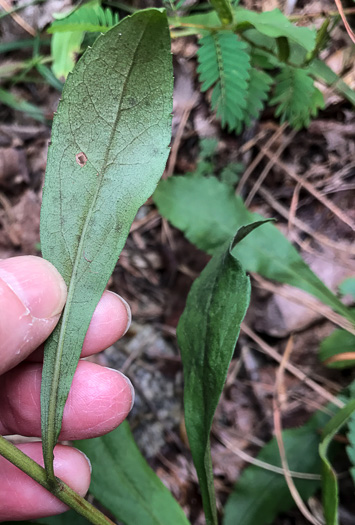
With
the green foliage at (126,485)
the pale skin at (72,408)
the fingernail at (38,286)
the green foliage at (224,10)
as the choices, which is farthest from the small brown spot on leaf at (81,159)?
the green foliage at (126,485)

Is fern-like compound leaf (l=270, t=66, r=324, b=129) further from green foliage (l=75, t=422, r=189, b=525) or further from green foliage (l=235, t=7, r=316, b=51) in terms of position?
green foliage (l=75, t=422, r=189, b=525)

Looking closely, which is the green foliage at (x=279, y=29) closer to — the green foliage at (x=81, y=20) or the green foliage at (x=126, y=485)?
the green foliage at (x=81, y=20)

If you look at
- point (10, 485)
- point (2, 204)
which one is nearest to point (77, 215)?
point (10, 485)

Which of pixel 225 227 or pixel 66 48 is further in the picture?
pixel 66 48

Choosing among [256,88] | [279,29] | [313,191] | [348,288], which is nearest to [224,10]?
[279,29]

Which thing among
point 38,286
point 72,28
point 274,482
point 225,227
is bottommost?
point 274,482

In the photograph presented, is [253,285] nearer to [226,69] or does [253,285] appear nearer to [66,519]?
[226,69]

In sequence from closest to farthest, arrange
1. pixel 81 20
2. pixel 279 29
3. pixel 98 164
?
pixel 98 164 < pixel 279 29 < pixel 81 20

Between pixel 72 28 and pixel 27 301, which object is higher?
pixel 72 28
